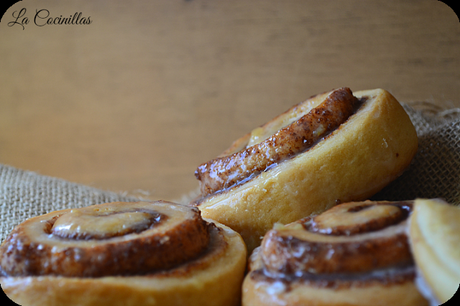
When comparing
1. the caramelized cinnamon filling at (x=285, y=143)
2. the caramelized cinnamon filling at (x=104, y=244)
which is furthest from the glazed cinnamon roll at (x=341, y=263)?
the caramelized cinnamon filling at (x=285, y=143)

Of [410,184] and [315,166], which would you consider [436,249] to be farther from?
[410,184]

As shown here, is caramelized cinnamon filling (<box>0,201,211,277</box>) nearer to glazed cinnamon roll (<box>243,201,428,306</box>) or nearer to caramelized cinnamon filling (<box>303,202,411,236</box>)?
glazed cinnamon roll (<box>243,201,428,306</box>)

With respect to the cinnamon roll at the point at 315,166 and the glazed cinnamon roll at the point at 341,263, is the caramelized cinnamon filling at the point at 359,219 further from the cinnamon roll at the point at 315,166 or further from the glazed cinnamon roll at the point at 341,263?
the cinnamon roll at the point at 315,166

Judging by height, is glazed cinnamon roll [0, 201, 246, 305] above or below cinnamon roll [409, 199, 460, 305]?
below

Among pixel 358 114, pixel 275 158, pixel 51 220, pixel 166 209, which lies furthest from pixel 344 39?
pixel 51 220

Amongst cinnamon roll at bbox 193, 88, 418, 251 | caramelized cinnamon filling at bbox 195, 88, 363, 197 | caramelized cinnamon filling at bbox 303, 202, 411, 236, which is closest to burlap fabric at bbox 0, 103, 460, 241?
cinnamon roll at bbox 193, 88, 418, 251

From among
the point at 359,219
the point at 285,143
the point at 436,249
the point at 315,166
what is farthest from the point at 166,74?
the point at 436,249
